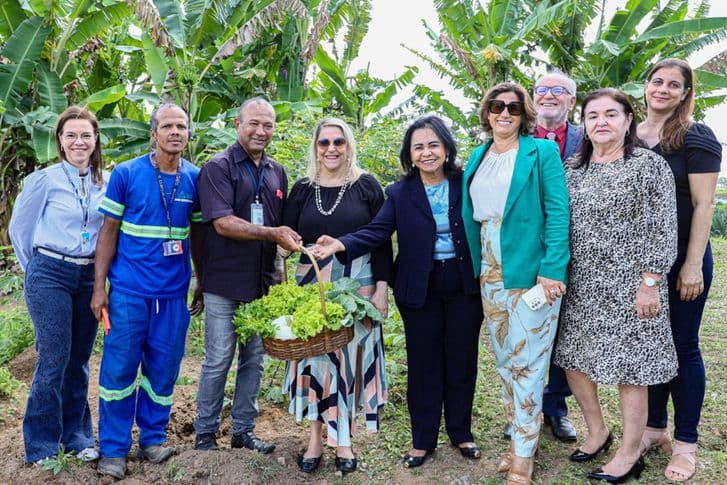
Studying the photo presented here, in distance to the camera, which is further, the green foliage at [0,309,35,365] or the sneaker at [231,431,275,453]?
the green foliage at [0,309,35,365]

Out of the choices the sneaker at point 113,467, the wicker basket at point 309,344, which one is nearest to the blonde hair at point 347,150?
the wicker basket at point 309,344

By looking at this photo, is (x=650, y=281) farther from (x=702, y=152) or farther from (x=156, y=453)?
(x=156, y=453)

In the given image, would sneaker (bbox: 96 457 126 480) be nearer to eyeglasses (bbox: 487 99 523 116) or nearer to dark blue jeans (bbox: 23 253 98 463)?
dark blue jeans (bbox: 23 253 98 463)

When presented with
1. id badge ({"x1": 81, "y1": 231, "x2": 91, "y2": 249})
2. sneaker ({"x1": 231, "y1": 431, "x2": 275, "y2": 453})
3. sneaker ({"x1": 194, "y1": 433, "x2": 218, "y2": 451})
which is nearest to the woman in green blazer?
sneaker ({"x1": 231, "y1": 431, "x2": 275, "y2": 453})

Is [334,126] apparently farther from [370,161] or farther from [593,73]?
[593,73]

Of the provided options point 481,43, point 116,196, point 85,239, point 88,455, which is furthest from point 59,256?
A: point 481,43

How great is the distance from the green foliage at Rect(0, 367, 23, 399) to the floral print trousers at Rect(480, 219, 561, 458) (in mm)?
4073

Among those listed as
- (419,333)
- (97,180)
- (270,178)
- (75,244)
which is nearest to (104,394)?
(75,244)

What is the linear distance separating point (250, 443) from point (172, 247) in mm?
1409

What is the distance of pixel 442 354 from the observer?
139 inches

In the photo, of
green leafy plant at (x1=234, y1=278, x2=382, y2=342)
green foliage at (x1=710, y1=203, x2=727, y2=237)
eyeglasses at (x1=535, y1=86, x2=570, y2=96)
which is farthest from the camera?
green foliage at (x1=710, y1=203, x2=727, y2=237)

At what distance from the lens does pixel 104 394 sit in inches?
134

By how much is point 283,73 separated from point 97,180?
7050 millimetres

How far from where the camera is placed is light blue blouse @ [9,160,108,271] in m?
3.31
